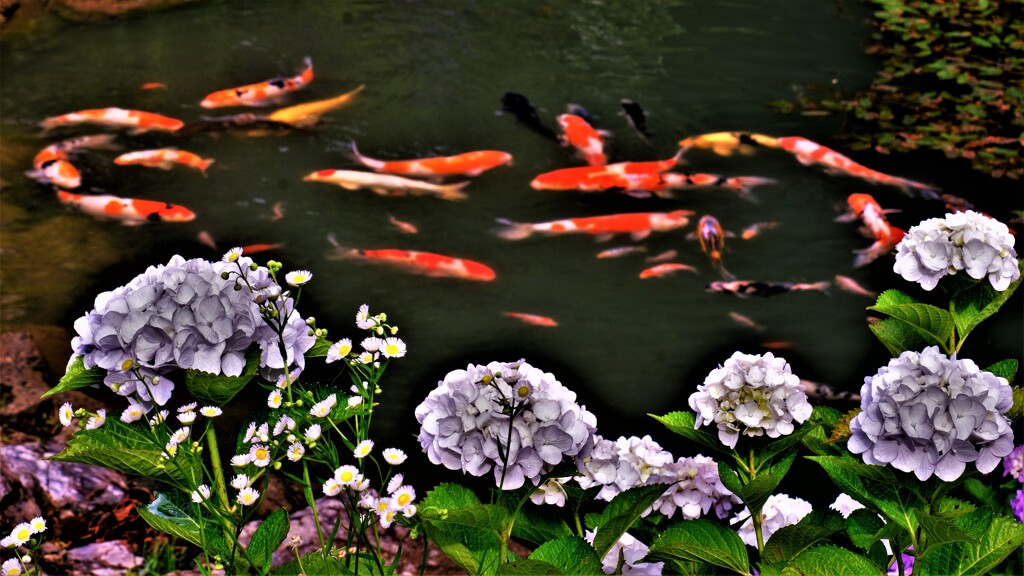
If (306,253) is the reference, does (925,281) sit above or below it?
above

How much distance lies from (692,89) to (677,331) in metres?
0.72

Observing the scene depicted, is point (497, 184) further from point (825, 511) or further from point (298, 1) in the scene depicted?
point (825, 511)

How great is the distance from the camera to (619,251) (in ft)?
6.48

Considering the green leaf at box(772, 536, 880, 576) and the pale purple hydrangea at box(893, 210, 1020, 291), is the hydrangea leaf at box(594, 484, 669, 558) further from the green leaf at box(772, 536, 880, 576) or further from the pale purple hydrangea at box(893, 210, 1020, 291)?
the pale purple hydrangea at box(893, 210, 1020, 291)

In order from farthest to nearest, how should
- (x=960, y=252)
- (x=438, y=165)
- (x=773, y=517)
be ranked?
1. (x=438, y=165)
2. (x=773, y=517)
3. (x=960, y=252)

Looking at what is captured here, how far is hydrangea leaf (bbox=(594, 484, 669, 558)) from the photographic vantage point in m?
0.74

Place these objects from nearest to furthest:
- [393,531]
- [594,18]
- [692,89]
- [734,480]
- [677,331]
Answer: [734,480] < [393,531] < [677,331] < [692,89] < [594,18]

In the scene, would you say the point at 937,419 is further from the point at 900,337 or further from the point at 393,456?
the point at 393,456

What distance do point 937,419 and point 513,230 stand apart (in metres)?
1.33

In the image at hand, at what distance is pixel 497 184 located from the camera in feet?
6.75

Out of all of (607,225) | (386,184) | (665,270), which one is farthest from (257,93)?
(665,270)

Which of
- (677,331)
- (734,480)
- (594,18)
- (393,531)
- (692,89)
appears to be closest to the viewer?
(734,480)

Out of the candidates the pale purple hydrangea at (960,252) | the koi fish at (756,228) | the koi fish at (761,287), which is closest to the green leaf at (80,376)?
the pale purple hydrangea at (960,252)

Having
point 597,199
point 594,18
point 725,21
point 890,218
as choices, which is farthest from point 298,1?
point 890,218
